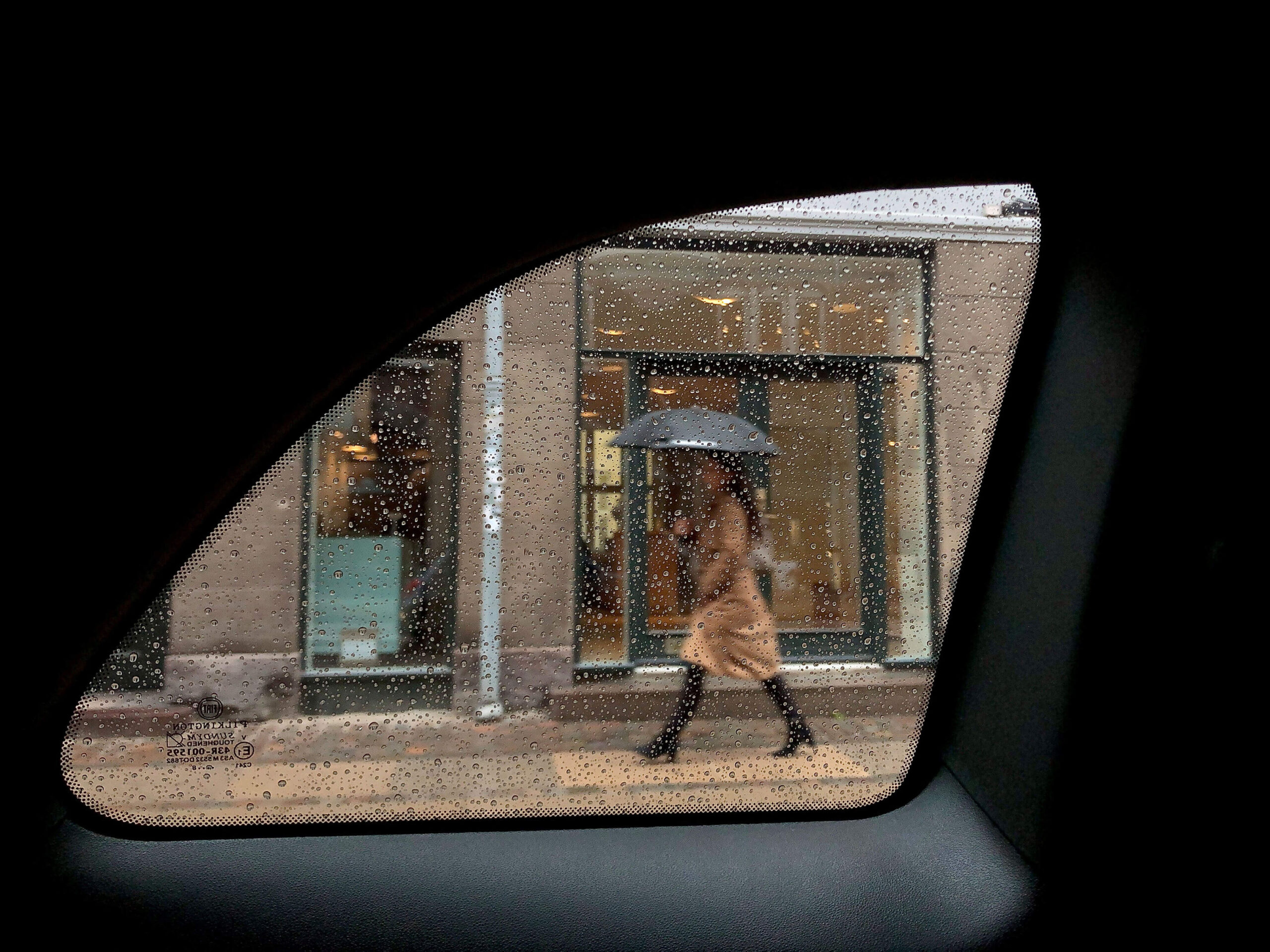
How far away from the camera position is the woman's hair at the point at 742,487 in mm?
2059

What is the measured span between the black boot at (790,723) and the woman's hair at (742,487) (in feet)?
1.25

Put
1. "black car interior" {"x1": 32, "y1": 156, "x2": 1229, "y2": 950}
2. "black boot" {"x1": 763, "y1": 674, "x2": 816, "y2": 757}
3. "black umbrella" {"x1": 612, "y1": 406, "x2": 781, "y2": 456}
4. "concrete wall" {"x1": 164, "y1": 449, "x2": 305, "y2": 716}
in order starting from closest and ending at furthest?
"black car interior" {"x1": 32, "y1": 156, "x2": 1229, "y2": 950}, "concrete wall" {"x1": 164, "y1": 449, "x2": 305, "y2": 716}, "black umbrella" {"x1": 612, "y1": 406, "x2": 781, "y2": 456}, "black boot" {"x1": 763, "y1": 674, "x2": 816, "y2": 757}

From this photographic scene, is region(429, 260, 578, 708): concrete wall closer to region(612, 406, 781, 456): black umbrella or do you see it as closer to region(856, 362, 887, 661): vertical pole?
region(612, 406, 781, 456): black umbrella

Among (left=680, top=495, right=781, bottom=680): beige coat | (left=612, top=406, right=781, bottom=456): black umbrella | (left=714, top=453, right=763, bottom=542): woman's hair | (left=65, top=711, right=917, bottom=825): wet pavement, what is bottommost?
(left=65, top=711, right=917, bottom=825): wet pavement

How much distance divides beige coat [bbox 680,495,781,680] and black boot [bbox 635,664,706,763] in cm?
4

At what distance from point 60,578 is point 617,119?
1.44 meters

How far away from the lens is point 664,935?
1871 millimetres

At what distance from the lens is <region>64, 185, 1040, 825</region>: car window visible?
1.97 metres

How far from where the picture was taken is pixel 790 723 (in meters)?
2.18

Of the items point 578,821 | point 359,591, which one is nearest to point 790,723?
point 578,821

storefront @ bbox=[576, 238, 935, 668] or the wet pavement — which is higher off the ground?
storefront @ bbox=[576, 238, 935, 668]

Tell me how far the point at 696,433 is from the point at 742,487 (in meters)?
0.16

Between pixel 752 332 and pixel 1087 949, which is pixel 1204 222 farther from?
pixel 1087 949

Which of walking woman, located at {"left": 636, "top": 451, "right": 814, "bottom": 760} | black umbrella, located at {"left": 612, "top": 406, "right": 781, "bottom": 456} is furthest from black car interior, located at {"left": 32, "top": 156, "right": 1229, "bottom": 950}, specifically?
black umbrella, located at {"left": 612, "top": 406, "right": 781, "bottom": 456}
